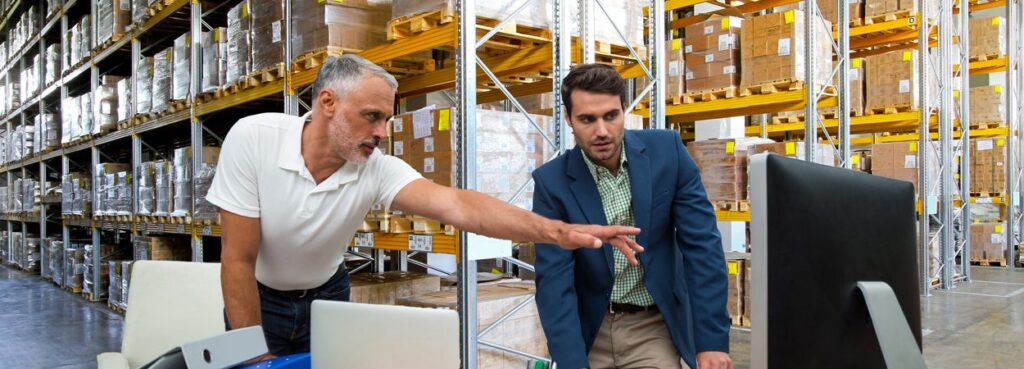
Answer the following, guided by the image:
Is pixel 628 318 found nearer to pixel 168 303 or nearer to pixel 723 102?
pixel 168 303

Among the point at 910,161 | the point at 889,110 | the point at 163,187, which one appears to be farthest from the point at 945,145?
the point at 163,187

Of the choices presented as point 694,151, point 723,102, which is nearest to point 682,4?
point 723,102

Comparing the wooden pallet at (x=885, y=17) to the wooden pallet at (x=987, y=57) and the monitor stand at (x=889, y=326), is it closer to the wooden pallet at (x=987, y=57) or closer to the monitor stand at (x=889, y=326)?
the wooden pallet at (x=987, y=57)

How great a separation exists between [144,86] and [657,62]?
6354 mm

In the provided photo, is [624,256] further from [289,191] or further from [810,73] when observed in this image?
[810,73]

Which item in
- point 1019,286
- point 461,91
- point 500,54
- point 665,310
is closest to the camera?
point 665,310

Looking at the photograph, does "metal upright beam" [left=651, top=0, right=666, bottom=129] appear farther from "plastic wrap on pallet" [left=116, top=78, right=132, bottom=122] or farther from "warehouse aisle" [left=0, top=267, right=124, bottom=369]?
"plastic wrap on pallet" [left=116, top=78, right=132, bottom=122]

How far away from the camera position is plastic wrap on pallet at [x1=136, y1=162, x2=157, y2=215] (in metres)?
8.72

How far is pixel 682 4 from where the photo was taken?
873cm

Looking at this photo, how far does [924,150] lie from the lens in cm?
980

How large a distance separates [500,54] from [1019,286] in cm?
916

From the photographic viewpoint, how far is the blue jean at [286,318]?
303 cm

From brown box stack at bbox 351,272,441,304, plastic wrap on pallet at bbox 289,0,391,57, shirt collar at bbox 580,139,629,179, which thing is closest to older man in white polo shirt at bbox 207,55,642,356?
shirt collar at bbox 580,139,629,179

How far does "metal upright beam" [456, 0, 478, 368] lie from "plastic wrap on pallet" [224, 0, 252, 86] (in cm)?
286
